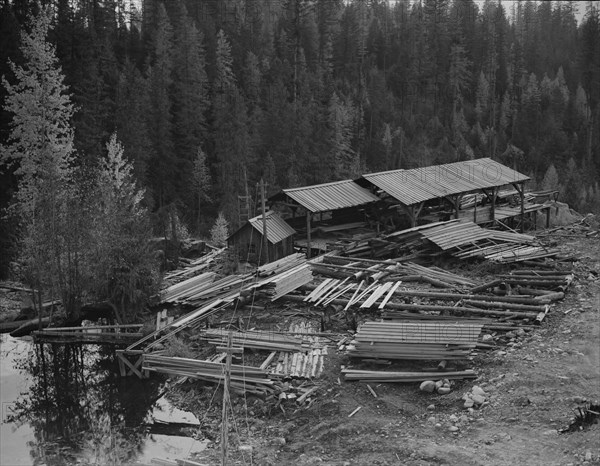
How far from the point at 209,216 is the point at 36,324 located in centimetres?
2940

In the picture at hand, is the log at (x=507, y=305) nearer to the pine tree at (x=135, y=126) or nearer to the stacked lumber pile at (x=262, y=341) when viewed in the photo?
the stacked lumber pile at (x=262, y=341)

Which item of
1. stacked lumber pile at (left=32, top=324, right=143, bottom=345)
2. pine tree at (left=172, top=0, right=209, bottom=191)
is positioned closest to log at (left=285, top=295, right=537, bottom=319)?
stacked lumber pile at (left=32, top=324, right=143, bottom=345)

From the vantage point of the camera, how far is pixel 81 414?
15.6m

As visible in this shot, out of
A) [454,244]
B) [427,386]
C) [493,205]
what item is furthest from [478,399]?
[493,205]

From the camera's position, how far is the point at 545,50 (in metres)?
84.1

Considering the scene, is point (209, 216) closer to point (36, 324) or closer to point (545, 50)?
point (36, 324)

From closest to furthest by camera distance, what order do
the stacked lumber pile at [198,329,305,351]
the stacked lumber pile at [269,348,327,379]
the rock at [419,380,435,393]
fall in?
the rock at [419,380,435,393] < the stacked lumber pile at [269,348,327,379] < the stacked lumber pile at [198,329,305,351]

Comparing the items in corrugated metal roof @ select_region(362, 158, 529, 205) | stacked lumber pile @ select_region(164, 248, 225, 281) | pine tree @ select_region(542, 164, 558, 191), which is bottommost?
stacked lumber pile @ select_region(164, 248, 225, 281)

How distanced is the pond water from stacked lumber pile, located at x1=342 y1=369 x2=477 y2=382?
3.72m

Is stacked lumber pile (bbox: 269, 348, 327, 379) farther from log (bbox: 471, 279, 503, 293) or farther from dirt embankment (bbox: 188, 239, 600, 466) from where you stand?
log (bbox: 471, 279, 503, 293)

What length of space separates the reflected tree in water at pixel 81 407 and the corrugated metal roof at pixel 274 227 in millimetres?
7743

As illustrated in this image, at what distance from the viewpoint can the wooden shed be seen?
2445cm

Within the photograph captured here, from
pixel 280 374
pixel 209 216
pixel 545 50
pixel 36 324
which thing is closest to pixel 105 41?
pixel 209 216

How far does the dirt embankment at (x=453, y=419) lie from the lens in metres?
11.5
